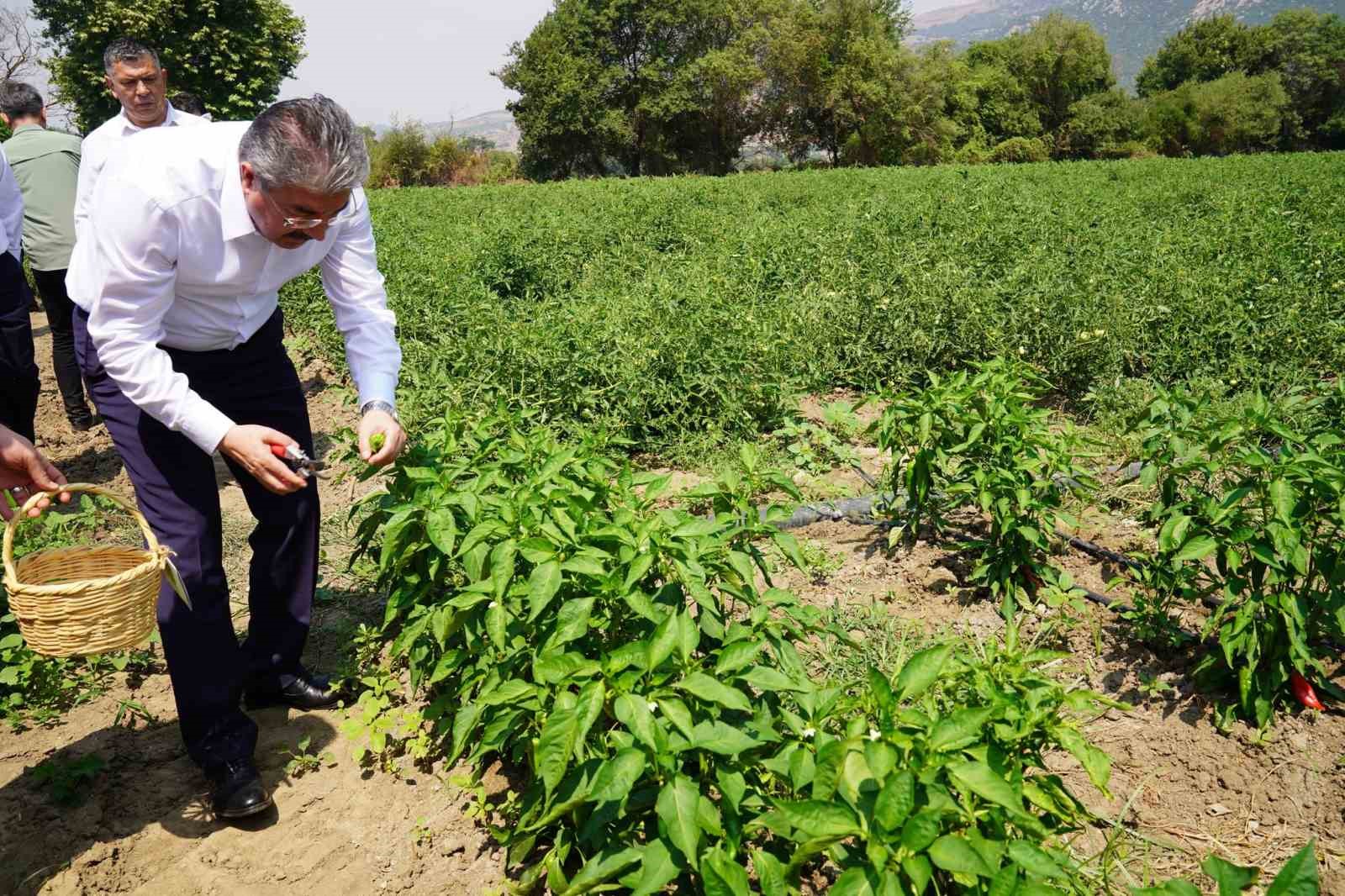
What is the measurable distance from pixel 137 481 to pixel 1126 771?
8.95ft

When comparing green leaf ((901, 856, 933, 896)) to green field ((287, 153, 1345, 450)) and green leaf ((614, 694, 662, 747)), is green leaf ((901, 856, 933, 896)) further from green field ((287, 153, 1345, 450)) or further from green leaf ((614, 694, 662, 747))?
green field ((287, 153, 1345, 450))

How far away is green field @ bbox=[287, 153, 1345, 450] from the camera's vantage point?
16.1 feet

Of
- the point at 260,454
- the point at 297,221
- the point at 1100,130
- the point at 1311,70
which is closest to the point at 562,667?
the point at 260,454

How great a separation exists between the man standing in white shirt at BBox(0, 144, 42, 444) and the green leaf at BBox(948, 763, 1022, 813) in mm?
4279

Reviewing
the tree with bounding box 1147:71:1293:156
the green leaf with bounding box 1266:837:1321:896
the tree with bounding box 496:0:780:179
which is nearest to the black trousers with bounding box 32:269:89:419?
the green leaf with bounding box 1266:837:1321:896

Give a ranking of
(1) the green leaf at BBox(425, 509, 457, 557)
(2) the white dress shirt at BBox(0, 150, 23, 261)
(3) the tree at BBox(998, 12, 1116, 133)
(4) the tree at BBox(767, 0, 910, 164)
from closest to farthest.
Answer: (1) the green leaf at BBox(425, 509, 457, 557), (2) the white dress shirt at BBox(0, 150, 23, 261), (4) the tree at BBox(767, 0, 910, 164), (3) the tree at BBox(998, 12, 1116, 133)

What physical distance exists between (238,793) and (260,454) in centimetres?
93

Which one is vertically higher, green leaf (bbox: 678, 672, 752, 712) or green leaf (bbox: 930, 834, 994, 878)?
green leaf (bbox: 678, 672, 752, 712)

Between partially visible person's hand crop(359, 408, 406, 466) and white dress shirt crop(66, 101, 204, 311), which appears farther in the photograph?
partially visible person's hand crop(359, 408, 406, 466)

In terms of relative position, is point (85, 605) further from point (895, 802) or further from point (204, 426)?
point (895, 802)

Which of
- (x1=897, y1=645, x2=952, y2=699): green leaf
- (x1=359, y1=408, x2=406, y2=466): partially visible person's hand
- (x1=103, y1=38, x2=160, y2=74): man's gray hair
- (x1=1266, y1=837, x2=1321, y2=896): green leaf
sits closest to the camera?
A: (x1=1266, y1=837, x2=1321, y2=896): green leaf

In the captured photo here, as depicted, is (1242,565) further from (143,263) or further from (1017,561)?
(143,263)

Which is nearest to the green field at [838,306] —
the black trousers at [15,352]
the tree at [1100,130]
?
the black trousers at [15,352]

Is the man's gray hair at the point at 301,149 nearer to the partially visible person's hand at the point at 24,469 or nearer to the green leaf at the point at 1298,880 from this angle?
the partially visible person's hand at the point at 24,469
